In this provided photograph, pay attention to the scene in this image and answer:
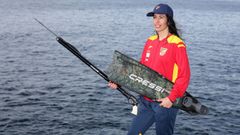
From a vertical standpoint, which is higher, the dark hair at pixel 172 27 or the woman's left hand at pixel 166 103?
the dark hair at pixel 172 27

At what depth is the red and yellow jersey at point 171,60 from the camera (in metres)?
6.21

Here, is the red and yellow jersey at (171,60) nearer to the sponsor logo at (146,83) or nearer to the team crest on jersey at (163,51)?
the team crest on jersey at (163,51)

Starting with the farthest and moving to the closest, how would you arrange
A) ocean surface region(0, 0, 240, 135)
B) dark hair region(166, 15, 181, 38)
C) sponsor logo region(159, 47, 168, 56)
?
ocean surface region(0, 0, 240, 135) < dark hair region(166, 15, 181, 38) < sponsor logo region(159, 47, 168, 56)

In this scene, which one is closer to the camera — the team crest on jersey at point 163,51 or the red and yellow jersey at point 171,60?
the red and yellow jersey at point 171,60

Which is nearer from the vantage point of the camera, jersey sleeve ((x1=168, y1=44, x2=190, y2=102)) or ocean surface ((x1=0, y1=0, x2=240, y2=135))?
jersey sleeve ((x1=168, y1=44, x2=190, y2=102))

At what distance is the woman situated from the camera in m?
6.24

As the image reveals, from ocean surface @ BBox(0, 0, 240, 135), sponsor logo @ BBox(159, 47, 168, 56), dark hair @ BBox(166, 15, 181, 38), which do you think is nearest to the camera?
sponsor logo @ BBox(159, 47, 168, 56)

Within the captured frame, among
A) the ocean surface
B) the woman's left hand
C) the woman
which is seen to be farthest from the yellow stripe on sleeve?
the ocean surface

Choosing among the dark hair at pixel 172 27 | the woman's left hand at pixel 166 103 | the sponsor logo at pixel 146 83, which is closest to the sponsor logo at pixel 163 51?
the dark hair at pixel 172 27

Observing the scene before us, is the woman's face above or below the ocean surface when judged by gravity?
above

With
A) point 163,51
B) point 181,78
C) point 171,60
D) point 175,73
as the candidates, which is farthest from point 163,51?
point 181,78

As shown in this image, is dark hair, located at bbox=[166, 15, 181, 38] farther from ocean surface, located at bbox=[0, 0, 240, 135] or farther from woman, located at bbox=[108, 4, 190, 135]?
ocean surface, located at bbox=[0, 0, 240, 135]

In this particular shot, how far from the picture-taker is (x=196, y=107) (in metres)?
6.95

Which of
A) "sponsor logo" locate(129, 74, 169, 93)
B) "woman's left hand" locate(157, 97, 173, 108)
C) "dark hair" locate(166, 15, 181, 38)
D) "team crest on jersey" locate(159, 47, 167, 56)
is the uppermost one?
"dark hair" locate(166, 15, 181, 38)
